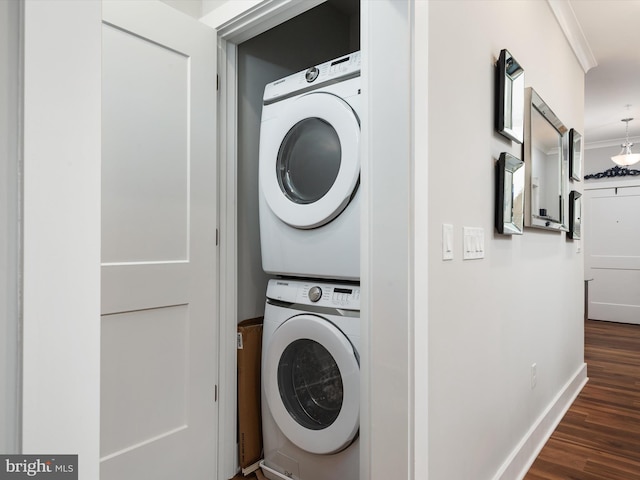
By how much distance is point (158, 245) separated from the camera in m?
1.50

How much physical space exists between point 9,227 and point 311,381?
5.01ft

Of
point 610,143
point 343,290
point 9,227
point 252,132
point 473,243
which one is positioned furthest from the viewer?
point 610,143

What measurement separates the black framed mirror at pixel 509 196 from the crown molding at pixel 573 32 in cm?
125

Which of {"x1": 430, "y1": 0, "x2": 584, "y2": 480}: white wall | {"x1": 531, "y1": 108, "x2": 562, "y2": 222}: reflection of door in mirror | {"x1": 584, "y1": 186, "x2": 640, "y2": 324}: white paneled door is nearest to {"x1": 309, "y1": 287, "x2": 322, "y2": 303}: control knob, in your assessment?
{"x1": 430, "y1": 0, "x2": 584, "y2": 480}: white wall

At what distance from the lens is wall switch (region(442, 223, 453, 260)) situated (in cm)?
129

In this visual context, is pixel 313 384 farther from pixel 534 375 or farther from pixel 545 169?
pixel 545 169

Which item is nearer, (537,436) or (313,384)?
(313,384)

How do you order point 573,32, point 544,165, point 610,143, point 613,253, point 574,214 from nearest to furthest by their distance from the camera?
1. point 544,165
2. point 573,32
3. point 574,214
4. point 613,253
5. point 610,143

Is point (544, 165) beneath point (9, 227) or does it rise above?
above

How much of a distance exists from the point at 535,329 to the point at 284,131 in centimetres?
160

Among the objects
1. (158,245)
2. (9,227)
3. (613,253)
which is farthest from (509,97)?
(613,253)

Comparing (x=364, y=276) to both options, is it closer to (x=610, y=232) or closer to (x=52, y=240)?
(x=52, y=240)

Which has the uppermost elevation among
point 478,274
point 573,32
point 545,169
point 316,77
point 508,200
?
point 573,32

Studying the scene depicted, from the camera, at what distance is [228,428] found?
5.98ft
